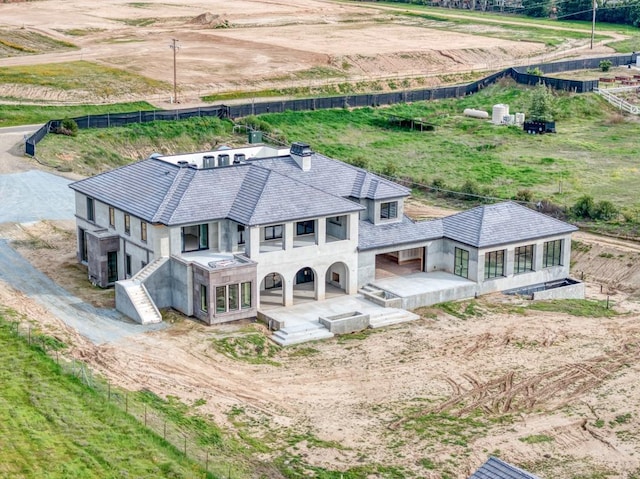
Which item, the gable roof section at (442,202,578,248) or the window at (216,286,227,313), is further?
the gable roof section at (442,202,578,248)

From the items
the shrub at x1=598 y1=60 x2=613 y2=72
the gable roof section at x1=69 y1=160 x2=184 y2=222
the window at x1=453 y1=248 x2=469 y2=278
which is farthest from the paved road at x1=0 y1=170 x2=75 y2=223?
the shrub at x1=598 y1=60 x2=613 y2=72

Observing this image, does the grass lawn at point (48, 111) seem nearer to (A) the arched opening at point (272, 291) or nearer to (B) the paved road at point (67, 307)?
(B) the paved road at point (67, 307)

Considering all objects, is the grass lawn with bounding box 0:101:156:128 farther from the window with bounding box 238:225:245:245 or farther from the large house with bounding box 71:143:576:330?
the window with bounding box 238:225:245:245

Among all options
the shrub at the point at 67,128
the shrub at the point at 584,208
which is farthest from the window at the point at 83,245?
the shrub at the point at 584,208

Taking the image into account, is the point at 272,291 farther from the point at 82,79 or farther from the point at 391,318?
the point at 82,79

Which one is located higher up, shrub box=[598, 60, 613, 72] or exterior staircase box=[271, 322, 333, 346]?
shrub box=[598, 60, 613, 72]

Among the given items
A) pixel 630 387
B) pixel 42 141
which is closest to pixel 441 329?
pixel 630 387

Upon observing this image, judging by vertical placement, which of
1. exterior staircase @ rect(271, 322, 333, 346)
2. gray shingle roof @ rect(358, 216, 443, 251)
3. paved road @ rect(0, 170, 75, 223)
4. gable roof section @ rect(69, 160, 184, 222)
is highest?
gable roof section @ rect(69, 160, 184, 222)
